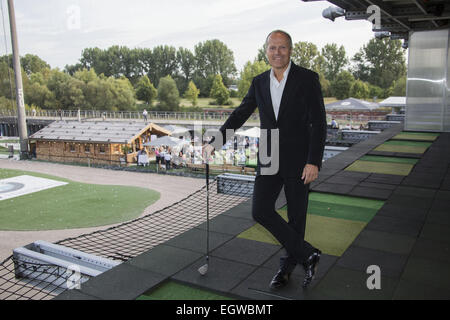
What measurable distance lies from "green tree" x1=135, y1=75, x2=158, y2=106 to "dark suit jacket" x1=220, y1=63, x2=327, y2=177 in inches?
2134

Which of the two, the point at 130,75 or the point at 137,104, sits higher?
the point at 130,75

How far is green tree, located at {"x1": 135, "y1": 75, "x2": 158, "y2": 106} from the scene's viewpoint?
5462cm

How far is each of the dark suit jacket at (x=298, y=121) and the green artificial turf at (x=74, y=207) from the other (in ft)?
30.7

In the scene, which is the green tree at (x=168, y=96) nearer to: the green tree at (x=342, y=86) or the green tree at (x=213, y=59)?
the green tree at (x=213, y=59)

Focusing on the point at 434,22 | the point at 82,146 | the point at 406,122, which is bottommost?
the point at 82,146

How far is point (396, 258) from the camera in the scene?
2.80 m

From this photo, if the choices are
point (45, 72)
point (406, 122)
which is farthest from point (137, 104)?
point (406, 122)

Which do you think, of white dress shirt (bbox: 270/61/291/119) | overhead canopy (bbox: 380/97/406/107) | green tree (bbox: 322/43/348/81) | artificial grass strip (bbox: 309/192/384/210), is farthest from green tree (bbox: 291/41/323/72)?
white dress shirt (bbox: 270/61/291/119)

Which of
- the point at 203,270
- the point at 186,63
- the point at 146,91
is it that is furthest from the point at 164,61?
the point at 203,270
